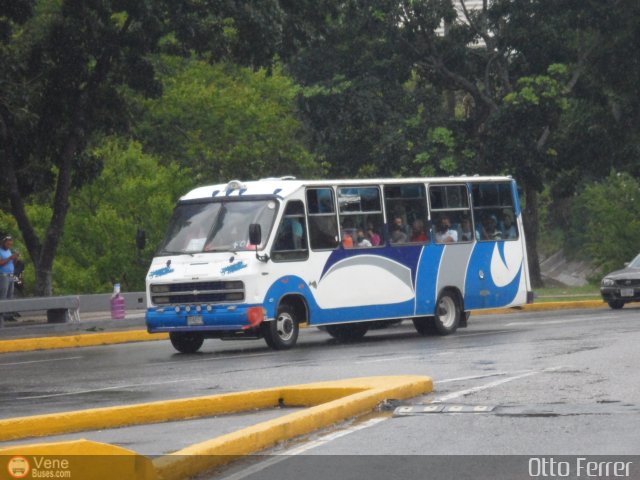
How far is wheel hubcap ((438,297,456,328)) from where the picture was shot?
24894mm

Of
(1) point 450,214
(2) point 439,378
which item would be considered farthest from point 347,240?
(2) point 439,378

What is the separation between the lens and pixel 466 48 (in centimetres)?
4569

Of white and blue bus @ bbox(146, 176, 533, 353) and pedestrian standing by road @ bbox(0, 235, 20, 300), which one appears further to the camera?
pedestrian standing by road @ bbox(0, 235, 20, 300)

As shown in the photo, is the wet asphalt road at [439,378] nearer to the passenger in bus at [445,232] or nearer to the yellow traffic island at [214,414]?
the yellow traffic island at [214,414]

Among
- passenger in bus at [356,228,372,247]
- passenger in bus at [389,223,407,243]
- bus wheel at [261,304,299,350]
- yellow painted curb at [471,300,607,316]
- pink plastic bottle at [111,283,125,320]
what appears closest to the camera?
bus wheel at [261,304,299,350]

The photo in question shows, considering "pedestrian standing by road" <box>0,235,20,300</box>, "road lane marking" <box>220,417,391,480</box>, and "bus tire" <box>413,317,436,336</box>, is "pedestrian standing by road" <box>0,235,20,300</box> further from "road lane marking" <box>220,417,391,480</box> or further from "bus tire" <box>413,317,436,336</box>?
"road lane marking" <box>220,417,391,480</box>

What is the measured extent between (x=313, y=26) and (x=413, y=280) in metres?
9.26

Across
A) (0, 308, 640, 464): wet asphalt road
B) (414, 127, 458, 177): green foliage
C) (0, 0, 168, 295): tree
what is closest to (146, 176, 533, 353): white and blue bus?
(0, 308, 640, 464): wet asphalt road

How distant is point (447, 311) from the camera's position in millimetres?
25078

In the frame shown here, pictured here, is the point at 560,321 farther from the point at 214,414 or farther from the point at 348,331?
the point at 214,414

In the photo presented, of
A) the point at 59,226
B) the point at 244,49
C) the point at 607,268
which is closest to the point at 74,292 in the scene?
the point at 59,226

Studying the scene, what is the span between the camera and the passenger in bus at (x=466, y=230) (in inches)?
1003

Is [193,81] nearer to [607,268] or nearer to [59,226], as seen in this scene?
[607,268]

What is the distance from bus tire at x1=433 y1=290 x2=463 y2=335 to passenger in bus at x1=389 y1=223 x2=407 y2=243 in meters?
1.36
